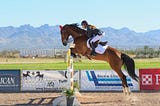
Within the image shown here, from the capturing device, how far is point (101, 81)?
19109 mm

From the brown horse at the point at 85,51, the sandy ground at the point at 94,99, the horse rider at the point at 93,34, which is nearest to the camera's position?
the sandy ground at the point at 94,99

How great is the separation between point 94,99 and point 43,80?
12.2 ft

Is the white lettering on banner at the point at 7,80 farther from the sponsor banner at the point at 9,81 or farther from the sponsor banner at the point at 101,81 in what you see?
the sponsor banner at the point at 101,81

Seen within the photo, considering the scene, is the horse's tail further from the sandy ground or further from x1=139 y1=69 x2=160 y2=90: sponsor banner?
x1=139 y1=69 x2=160 y2=90: sponsor banner

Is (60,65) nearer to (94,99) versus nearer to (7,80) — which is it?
(7,80)

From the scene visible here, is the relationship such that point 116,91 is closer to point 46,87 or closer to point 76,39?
point 46,87

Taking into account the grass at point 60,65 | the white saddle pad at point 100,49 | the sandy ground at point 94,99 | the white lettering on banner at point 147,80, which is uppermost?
the white saddle pad at point 100,49

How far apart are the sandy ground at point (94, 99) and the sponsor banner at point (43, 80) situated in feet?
3.98

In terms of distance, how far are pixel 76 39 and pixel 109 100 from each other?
8.06ft

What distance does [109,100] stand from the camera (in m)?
16.0

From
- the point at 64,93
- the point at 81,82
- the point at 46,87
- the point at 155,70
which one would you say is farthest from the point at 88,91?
the point at 64,93

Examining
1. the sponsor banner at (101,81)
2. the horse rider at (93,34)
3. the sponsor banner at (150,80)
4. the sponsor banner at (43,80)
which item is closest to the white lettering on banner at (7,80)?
the sponsor banner at (43,80)

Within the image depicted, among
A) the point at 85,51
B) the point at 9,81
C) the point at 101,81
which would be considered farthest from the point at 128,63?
the point at 9,81

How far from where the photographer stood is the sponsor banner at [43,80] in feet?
63.0
